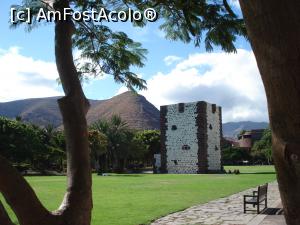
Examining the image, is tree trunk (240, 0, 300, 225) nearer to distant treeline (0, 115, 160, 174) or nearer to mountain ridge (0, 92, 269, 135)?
distant treeline (0, 115, 160, 174)

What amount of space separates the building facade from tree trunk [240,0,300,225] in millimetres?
46268

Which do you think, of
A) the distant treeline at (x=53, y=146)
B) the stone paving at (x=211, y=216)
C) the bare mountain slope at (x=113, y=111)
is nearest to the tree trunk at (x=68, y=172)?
the stone paving at (x=211, y=216)

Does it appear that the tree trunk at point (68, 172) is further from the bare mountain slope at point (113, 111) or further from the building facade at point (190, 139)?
the bare mountain slope at point (113, 111)

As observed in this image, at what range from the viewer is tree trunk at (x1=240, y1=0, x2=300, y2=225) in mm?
1807

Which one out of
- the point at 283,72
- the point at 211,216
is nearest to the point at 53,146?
the point at 211,216

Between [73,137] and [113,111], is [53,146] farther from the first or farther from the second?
[113,111]

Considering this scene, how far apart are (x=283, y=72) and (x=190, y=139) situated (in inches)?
1864

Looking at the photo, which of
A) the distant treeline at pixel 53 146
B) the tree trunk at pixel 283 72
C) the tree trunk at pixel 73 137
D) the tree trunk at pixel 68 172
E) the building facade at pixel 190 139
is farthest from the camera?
the building facade at pixel 190 139

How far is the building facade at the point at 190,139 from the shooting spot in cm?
4809

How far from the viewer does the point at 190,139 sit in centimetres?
4891

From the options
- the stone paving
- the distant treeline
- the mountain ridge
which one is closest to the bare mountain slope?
the mountain ridge

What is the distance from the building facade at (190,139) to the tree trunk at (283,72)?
46.3 m

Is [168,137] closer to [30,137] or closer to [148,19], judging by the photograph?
[30,137]

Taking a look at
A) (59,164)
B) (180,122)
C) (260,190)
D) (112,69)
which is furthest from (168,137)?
(112,69)
